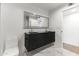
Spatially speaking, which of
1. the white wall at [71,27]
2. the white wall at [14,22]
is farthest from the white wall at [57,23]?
the white wall at [14,22]

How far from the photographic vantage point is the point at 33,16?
189 cm

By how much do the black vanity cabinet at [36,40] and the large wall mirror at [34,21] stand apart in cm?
23

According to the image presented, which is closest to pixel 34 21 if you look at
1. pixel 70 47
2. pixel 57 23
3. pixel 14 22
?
pixel 14 22

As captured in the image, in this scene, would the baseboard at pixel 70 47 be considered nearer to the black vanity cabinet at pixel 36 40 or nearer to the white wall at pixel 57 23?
the white wall at pixel 57 23

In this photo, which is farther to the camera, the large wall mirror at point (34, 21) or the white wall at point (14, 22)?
the large wall mirror at point (34, 21)

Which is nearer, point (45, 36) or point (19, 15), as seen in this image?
point (19, 15)

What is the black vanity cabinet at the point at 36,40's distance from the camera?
1.84 m

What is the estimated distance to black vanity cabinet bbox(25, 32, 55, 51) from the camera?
184 centimetres

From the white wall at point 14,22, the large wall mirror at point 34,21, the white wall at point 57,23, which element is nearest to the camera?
the white wall at point 14,22

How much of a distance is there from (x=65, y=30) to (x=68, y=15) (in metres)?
0.45

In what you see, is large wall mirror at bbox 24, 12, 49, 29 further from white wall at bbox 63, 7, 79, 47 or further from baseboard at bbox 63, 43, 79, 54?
baseboard at bbox 63, 43, 79, 54

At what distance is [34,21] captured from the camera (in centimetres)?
192

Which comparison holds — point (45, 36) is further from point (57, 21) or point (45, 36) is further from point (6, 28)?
point (6, 28)

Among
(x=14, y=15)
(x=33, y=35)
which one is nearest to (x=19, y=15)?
(x=14, y=15)
